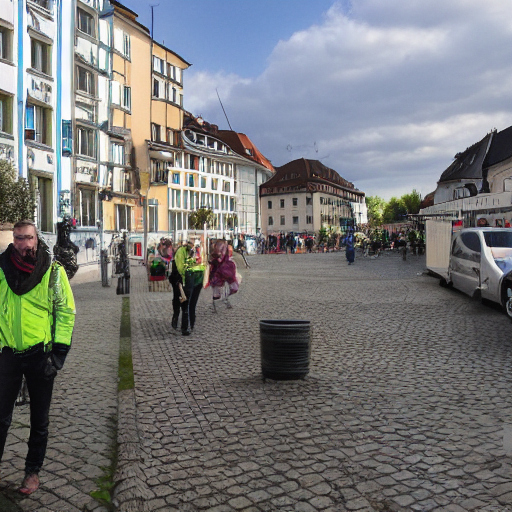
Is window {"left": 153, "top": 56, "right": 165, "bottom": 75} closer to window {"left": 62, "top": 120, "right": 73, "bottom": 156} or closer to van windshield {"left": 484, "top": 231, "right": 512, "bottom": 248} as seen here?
window {"left": 62, "top": 120, "right": 73, "bottom": 156}

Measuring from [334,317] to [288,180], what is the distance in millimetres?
97061

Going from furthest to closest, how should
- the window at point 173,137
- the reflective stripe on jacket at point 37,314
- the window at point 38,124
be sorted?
the window at point 173,137 → the window at point 38,124 → the reflective stripe on jacket at point 37,314

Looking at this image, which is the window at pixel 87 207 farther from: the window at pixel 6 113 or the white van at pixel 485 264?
the white van at pixel 485 264

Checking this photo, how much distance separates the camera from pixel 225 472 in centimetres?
451

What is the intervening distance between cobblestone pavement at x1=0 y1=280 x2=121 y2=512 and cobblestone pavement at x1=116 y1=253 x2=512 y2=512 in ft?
0.77

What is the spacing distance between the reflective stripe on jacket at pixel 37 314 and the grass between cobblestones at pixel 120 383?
1010 mm

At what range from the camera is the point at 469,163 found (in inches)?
2466

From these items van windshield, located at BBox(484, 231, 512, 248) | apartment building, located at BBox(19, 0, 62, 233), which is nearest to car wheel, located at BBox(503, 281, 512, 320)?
van windshield, located at BBox(484, 231, 512, 248)

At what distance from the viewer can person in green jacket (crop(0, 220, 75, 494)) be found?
426 centimetres

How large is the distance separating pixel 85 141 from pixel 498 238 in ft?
68.2

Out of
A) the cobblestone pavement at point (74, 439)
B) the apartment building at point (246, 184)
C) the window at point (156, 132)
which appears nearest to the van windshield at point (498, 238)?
the cobblestone pavement at point (74, 439)

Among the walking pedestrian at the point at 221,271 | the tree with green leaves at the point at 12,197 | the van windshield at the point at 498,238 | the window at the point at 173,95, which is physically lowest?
the walking pedestrian at the point at 221,271

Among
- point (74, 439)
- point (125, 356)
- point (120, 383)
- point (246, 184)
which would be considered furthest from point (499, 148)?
point (74, 439)

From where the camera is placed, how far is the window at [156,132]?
1842 inches
